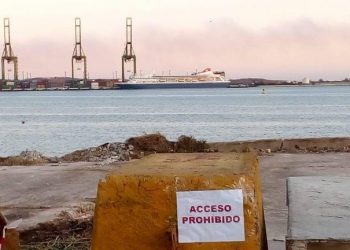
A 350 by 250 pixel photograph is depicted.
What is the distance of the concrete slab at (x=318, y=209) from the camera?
3.27 meters

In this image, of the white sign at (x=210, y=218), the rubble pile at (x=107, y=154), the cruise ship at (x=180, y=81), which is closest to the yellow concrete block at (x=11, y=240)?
the white sign at (x=210, y=218)

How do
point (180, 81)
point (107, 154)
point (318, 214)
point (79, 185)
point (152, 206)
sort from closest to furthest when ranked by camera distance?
1. point (318, 214)
2. point (152, 206)
3. point (79, 185)
4. point (107, 154)
5. point (180, 81)

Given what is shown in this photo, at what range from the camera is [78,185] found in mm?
11375

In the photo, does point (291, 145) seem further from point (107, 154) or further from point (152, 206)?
point (152, 206)

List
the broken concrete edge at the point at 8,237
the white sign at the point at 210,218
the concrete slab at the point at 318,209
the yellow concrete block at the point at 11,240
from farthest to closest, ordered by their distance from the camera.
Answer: the yellow concrete block at the point at 11,240 → the broken concrete edge at the point at 8,237 → the white sign at the point at 210,218 → the concrete slab at the point at 318,209

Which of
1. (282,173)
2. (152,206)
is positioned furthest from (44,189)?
(152,206)

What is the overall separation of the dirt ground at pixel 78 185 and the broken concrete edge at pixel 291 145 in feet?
4.28

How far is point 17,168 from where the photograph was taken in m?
14.4

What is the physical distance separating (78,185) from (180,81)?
158m

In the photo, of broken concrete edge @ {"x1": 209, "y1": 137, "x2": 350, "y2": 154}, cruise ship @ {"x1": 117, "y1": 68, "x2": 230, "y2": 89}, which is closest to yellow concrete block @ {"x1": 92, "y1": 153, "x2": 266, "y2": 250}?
broken concrete edge @ {"x1": 209, "y1": 137, "x2": 350, "y2": 154}

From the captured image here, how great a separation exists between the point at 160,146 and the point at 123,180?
1335 centimetres

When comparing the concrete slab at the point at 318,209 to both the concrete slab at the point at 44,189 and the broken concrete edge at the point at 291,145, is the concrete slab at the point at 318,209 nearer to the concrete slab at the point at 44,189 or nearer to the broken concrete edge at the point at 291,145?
the concrete slab at the point at 44,189

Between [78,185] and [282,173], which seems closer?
[78,185]

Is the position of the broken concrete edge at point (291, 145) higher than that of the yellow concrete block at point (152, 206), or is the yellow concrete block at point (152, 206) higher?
the yellow concrete block at point (152, 206)
